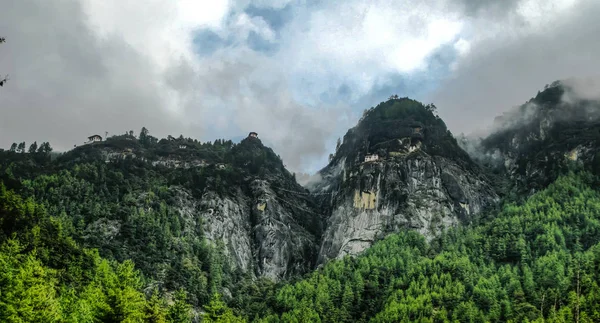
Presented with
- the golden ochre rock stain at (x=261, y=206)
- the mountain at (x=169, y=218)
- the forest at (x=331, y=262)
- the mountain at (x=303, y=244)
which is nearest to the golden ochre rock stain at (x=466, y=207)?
the mountain at (x=303, y=244)

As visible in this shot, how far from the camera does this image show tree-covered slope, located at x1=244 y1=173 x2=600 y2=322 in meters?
115

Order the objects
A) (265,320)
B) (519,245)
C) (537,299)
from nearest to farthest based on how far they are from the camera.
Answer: (537,299), (265,320), (519,245)

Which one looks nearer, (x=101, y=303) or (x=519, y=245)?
(x=101, y=303)

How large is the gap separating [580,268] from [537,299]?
13.4 m

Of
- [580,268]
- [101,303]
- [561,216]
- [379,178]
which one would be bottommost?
[101,303]

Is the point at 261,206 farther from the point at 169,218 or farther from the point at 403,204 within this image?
the point at 403,204

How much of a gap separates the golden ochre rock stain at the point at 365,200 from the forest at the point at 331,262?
2753cm

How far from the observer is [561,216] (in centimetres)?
15038

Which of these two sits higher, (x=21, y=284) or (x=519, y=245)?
(x=519, y=245)

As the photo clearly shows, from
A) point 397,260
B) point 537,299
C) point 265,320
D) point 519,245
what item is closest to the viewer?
point 537,299

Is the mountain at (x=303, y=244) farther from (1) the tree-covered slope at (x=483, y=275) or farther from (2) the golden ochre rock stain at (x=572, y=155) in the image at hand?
(2) the golden ochre rock stain at (x=572, y=155)

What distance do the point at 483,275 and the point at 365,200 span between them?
6673cm

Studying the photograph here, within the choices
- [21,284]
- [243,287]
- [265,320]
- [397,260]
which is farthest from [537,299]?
[21,284]

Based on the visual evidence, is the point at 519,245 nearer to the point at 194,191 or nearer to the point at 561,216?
the point at 561,216
